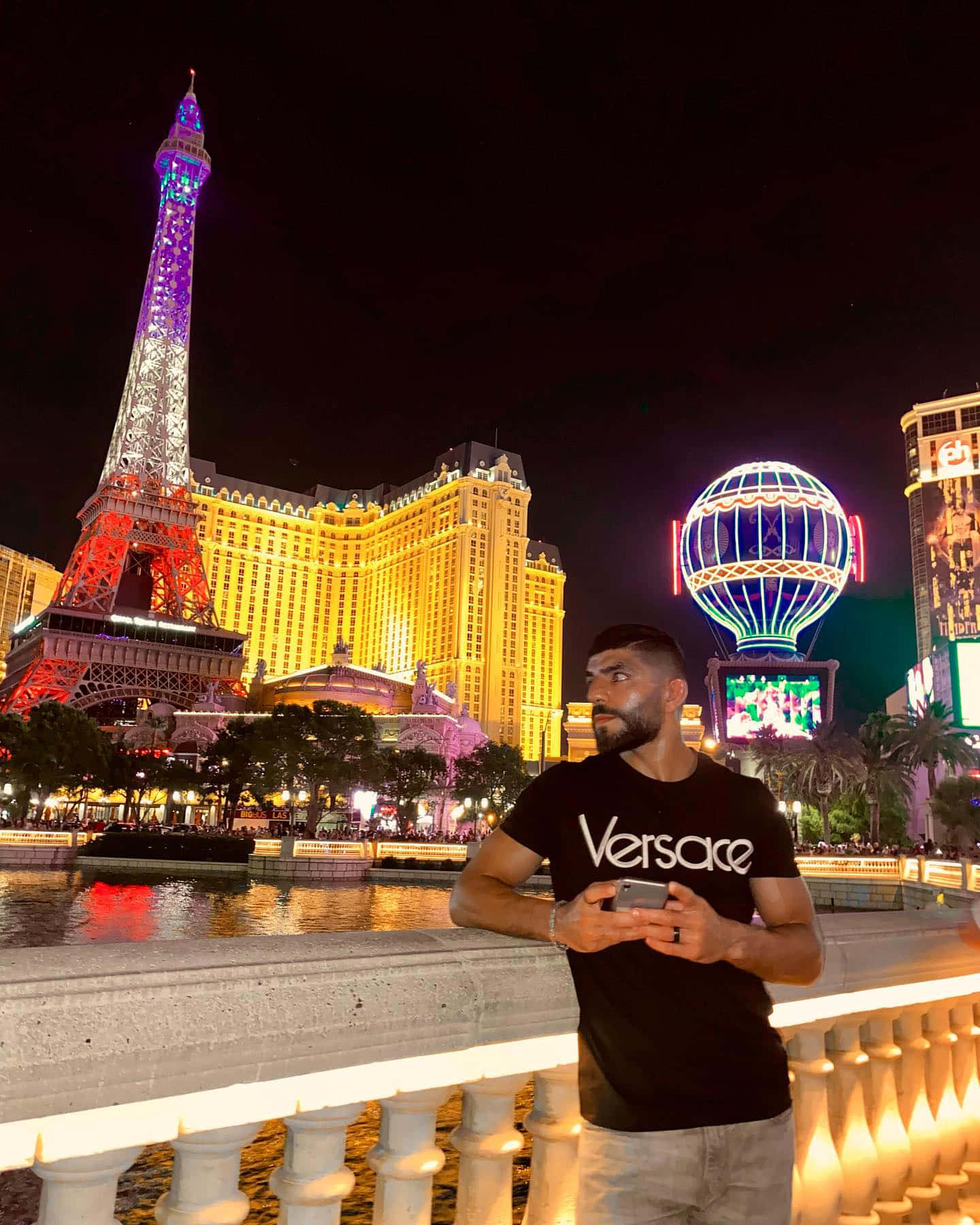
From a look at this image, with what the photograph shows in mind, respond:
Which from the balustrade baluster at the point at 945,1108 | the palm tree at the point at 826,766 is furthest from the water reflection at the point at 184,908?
the palm tree at the point at 826,766

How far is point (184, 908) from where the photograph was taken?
98.2ft

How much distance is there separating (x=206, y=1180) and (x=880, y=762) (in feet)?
174

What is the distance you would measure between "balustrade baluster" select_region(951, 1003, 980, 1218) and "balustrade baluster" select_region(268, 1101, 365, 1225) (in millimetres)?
3381

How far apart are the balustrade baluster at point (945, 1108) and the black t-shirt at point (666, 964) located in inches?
96.5

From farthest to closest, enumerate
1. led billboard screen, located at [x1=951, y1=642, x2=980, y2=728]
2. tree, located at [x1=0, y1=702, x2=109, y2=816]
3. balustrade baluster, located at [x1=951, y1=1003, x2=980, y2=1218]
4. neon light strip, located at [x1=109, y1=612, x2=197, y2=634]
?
neon light strip, located at [x1=109, y1=612, x2=197, y2=634], tree, located at [x1=0, y1=702, x2=109, y2=816], led billboard screen, located at [x1=951, y1=642, x2=980, y2=728], balustrade baluster, located at [x1=951, y1=1003, x2=980, y2=1218]

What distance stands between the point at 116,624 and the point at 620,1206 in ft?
270

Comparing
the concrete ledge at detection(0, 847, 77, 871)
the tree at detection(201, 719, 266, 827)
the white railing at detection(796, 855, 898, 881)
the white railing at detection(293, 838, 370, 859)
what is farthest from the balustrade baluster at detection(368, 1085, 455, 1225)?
the tree at detection(201, 719, 266, 827)

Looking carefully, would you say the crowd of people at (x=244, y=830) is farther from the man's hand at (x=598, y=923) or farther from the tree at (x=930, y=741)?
the man's hand at (x=598, y=923)

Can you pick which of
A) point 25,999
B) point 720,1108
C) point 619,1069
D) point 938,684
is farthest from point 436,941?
point 938,684

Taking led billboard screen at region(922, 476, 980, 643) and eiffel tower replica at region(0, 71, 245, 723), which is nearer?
eiffel tower replica at region(0, 71, 245, 723)

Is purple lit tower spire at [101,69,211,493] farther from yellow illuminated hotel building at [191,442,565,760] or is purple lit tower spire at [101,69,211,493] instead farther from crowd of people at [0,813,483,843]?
yellow illuminated hotel building at [191,442,565,760]

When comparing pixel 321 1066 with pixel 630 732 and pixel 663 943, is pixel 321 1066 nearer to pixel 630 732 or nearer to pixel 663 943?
pixel 663 943

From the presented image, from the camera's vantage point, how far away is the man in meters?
2.55

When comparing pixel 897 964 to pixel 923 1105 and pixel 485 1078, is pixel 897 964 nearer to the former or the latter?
pixel 923 1105
